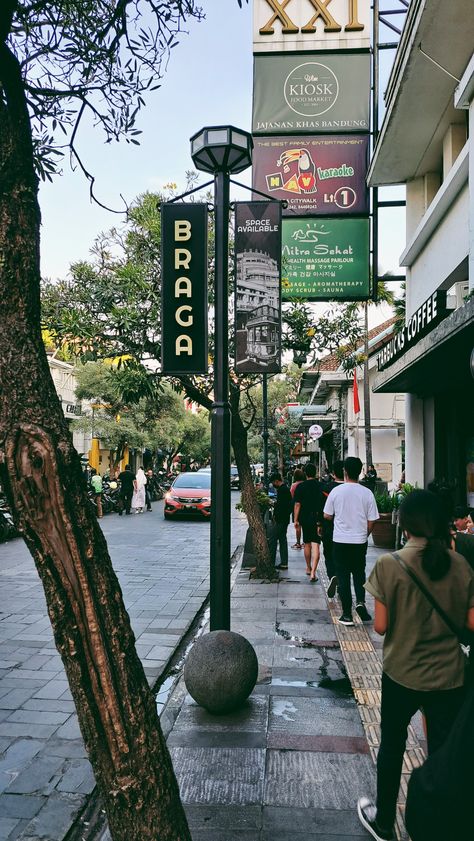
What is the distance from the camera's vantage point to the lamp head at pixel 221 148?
17.8 feet

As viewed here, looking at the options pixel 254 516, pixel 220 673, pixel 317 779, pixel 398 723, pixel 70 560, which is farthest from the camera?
pixel 254 516

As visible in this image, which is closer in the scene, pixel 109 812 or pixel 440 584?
pixel 109 812

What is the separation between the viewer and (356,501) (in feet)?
24.5

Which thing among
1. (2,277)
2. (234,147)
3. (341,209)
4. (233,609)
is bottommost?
(233,609)

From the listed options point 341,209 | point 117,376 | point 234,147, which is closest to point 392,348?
point 341,209

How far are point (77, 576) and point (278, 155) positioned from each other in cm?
1099

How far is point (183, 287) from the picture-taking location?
18.9 feet

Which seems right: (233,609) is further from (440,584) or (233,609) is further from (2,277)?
(2,277)

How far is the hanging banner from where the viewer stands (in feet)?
22.1

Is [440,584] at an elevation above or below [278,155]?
below

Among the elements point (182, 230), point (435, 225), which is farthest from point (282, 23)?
point (182, 230)

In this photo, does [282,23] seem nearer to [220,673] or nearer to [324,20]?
[324,20]

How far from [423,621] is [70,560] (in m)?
1.66

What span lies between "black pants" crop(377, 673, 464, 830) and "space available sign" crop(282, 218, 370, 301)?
29.0 feet
